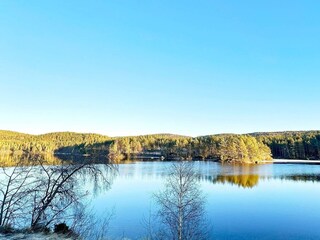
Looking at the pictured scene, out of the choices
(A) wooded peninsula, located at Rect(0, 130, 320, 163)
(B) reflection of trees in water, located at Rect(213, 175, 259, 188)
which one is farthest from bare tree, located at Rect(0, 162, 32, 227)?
(A) wooded peninsula, located at Rect(0, 130, 320, 163)

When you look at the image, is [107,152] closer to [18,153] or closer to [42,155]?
[42,155]

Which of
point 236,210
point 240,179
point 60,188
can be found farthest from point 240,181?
point 60,188

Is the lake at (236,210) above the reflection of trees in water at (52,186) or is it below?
below

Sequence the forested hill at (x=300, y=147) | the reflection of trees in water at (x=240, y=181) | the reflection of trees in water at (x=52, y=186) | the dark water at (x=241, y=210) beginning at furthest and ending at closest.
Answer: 1. the forested hill at (x=300, y=147)
2. the reflection of trees in water at (x=240, y=181)
3. the dark water at (x=241, y=210)
4. the reflection of trees in water at (x=52, y=186)

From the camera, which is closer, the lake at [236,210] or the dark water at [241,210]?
the lake at [236,210]

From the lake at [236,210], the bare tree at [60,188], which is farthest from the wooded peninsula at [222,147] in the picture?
the bare tree at [60,188]

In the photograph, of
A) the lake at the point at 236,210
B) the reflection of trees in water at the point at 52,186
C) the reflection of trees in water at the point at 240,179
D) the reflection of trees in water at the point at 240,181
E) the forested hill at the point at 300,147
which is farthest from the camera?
the forested hill at the point at 300,147

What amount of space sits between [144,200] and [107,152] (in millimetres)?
17747

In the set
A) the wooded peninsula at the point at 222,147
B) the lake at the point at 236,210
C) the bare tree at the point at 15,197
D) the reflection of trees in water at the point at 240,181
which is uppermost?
the wooded peninsula at the point at 222,147

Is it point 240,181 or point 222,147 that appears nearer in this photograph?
point 240,181

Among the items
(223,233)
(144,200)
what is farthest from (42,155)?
(144,200)

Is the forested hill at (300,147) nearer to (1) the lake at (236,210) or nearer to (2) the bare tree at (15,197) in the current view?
(1) the lake at (236,210)

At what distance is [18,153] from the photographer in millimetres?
9945

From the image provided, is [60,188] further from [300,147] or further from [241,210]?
[300,147]
